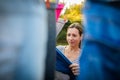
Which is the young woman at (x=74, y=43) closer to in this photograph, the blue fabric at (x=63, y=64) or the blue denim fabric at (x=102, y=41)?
the blue fabric at (x=63, y=64)

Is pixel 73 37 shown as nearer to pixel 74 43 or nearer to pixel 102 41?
pixel 74 43

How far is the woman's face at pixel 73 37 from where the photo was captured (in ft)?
16.6

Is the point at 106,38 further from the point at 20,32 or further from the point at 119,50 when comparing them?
the point at 20,32

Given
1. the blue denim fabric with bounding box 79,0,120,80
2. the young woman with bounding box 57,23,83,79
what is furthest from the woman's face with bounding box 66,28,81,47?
the blue denim fabric with bounding box 79,0,120,80

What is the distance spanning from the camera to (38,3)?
156 cm

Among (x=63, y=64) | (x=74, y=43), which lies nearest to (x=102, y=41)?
(x=63, y=64)

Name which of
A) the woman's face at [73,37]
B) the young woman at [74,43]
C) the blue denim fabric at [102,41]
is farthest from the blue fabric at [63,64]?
the blue denim fabric at [102,41]

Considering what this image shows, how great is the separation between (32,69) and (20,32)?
0.55 feet

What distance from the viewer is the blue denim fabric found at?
1528mm

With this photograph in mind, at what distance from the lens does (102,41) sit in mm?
1543

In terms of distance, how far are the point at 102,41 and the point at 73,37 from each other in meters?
3.56

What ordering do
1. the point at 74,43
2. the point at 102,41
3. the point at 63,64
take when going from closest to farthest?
the point at 102,41 < the point at 63,64 < the point at 74,43

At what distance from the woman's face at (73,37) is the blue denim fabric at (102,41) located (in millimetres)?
3424

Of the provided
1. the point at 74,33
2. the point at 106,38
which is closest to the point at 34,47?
the point at 106,38
